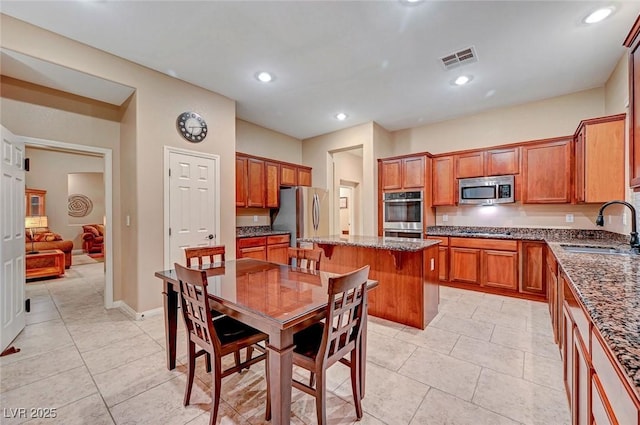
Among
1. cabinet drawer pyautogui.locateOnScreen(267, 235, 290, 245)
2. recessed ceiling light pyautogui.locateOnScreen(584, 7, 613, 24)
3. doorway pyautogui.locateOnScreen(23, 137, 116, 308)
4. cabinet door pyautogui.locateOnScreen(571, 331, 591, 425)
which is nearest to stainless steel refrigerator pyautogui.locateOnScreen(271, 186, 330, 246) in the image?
cabinet drawer pyautogui.locateOnScreen(267, 235, 290, 245)

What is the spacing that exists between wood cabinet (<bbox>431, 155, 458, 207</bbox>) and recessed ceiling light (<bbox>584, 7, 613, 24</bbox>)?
238 cm

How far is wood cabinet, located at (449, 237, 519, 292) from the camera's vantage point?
392 centimetres

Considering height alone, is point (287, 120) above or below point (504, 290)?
above

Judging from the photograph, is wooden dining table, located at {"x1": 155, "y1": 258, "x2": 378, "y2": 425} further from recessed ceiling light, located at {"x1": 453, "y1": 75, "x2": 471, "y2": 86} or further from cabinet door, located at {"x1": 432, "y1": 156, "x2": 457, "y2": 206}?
cabinet door, located at {"x1": 432, "y1": 156, "x2": 457, "y2": 206}

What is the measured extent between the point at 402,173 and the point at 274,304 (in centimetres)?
407

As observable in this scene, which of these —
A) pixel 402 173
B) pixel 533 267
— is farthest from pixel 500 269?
pixel 402 173

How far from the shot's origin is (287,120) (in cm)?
502

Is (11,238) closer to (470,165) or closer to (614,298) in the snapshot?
(614,298)

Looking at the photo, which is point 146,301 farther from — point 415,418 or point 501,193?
point 501,193

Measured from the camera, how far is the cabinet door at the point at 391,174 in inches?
196

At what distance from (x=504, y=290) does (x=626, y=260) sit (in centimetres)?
239

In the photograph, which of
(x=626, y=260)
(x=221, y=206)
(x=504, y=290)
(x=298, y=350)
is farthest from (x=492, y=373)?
(x=221, y=206)

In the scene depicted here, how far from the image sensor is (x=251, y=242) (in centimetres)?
460

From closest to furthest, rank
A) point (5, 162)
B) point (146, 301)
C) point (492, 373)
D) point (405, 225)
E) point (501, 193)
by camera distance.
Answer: point (492, 373), point (5, 162), point (146, 301), point (501, 193), point (405, 225)
